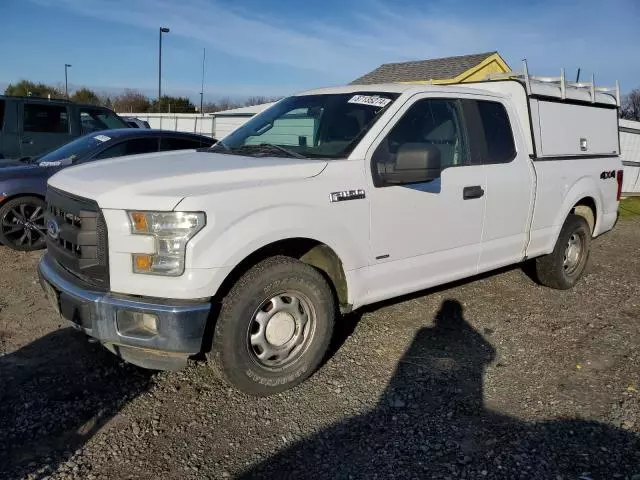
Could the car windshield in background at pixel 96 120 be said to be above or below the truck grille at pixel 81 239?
above

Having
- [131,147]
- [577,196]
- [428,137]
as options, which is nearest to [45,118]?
[131,147]

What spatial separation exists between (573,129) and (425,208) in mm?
2678

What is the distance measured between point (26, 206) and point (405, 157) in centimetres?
507

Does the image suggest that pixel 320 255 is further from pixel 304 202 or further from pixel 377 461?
pixel 377 461

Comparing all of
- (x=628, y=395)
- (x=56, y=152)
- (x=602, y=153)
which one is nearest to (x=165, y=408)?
(x=628, y=395)

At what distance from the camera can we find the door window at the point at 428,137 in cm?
381

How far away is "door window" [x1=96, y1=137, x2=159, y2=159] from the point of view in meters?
6.96

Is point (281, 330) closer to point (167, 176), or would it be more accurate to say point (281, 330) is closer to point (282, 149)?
point (167, 176)

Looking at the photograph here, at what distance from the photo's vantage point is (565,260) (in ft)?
19.9

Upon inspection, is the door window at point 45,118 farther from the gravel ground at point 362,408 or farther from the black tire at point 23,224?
the gravel ground at point 362,408

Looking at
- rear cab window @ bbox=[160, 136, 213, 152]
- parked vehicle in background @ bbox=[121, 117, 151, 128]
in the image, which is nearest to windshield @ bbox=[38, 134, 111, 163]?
rear cab window @ bbox=[160, 136, 213, 152]

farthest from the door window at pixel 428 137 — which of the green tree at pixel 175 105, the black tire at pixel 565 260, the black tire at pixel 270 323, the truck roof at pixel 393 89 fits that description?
the green tree at pixel 175 105

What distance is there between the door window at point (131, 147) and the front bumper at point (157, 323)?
4084mm

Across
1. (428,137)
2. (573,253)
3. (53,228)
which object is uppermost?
(428,137)
